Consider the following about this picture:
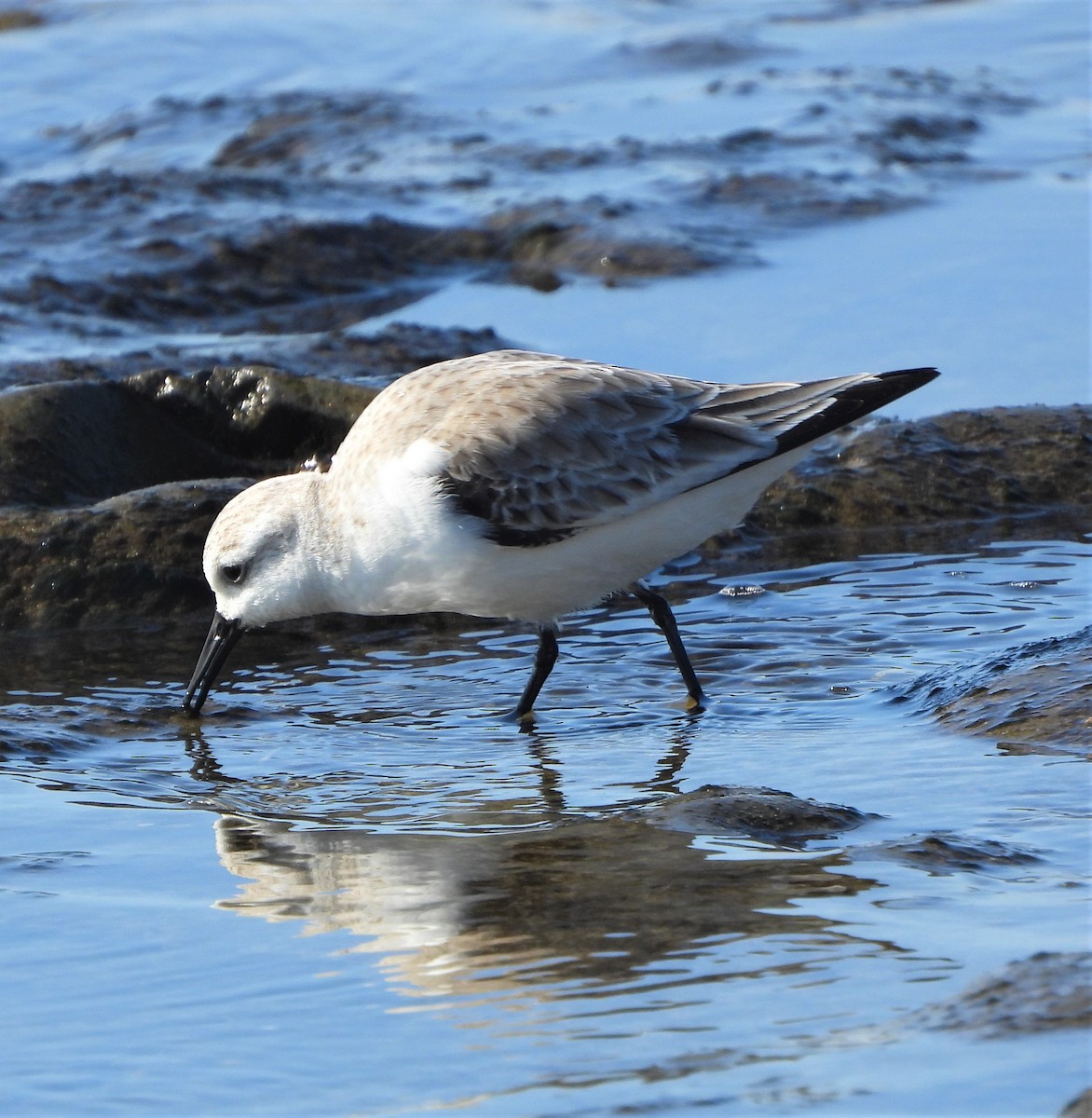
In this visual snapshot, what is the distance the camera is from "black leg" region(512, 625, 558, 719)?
6438 millimetres

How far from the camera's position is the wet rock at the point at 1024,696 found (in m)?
5.54

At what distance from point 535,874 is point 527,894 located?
0.54 ft

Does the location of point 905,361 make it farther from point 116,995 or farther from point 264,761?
point 116,995

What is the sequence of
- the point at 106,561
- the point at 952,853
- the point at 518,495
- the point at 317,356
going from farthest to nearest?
the point at 317,356, the point at 106,561, the point at 518,495, the point at 952,853

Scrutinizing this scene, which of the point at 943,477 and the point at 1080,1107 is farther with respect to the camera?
the point at 943,477

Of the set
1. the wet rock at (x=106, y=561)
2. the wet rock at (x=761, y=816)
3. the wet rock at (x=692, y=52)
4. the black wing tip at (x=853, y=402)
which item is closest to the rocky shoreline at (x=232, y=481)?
the wet rock at (x=106, y=561)

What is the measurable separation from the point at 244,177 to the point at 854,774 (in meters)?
10.5

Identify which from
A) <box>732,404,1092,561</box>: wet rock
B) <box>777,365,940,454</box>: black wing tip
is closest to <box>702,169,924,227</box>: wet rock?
<box>732,404,1092,561</box>: wet rock

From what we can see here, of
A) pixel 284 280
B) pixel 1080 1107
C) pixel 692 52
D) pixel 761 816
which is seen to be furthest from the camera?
pixel 692 52

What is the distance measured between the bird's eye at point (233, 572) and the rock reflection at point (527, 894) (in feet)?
4.56

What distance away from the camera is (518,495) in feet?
20.2

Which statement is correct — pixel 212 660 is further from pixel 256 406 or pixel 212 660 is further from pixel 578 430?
pixel 256 406

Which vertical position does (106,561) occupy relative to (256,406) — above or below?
below

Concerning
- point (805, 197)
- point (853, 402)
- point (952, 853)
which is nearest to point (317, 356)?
point (853, 402)
